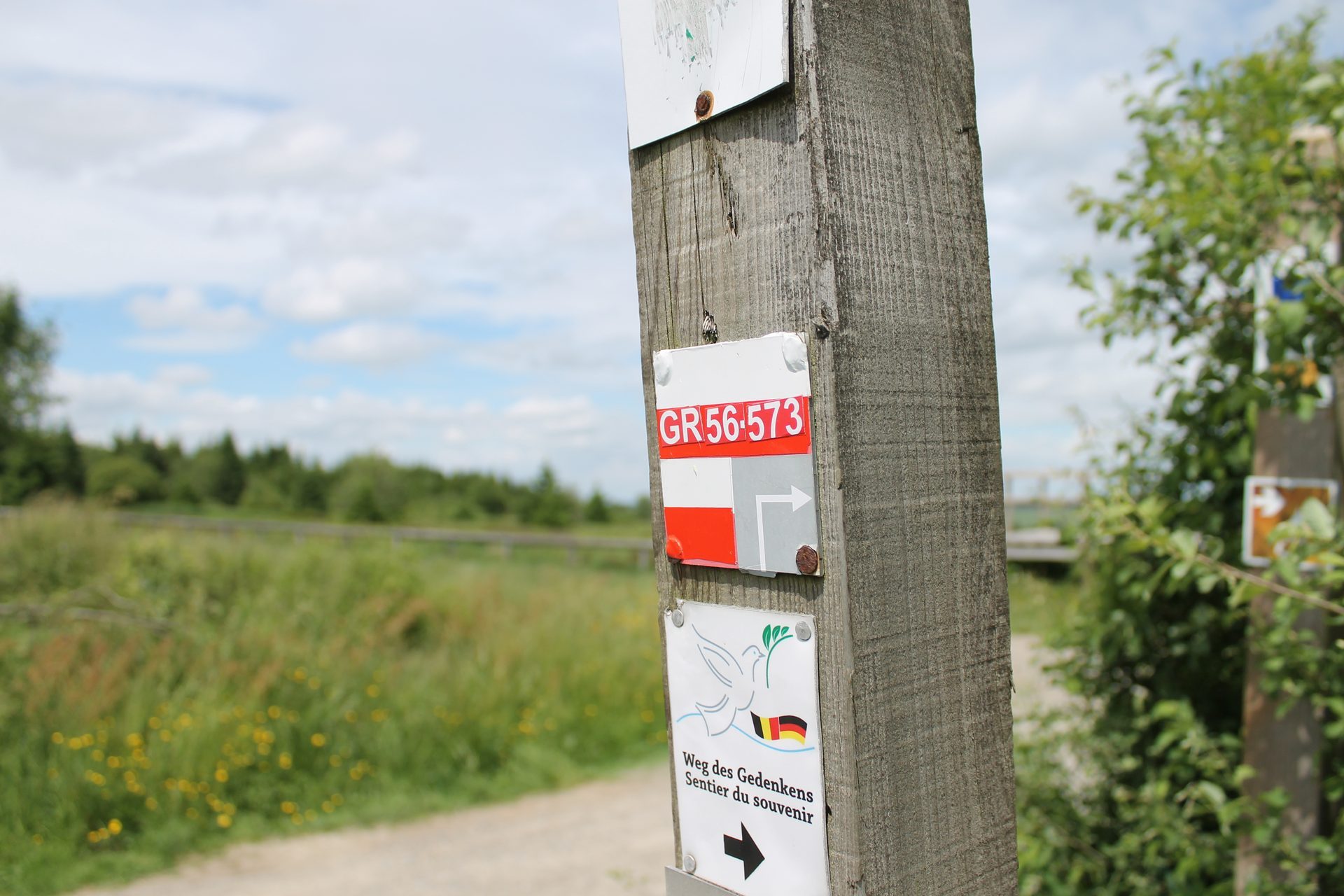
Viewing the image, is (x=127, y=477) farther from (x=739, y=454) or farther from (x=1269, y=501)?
(x=739, y=454)

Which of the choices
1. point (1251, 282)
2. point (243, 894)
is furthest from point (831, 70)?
point (243, 894)

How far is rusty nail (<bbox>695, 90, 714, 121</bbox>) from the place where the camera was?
52.3 inches

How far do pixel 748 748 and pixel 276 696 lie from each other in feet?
18.8

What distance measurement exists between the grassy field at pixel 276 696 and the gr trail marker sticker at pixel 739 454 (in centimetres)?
285

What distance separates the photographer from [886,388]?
4.07 feet

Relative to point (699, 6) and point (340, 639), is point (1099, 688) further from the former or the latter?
point (340, 639)

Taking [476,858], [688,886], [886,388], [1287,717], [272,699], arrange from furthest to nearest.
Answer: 1. [272,699]
2. [476,858]
3. [1287,717]
4. [688,886]
5. [886,388]

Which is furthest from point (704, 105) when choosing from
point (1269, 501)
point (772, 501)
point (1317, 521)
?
point (1269, 501)

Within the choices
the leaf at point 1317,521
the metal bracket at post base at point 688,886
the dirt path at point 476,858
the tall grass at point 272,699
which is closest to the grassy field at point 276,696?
the tall grass at point 272,699

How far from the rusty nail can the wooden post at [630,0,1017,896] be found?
0.02 meters

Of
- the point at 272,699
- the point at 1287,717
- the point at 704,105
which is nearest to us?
the point at 704,105

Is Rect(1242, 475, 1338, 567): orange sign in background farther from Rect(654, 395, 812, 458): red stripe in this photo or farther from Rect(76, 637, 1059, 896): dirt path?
Rect(654, 395, 812, 458): red stripe

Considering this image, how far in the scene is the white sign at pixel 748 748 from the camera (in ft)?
4.13

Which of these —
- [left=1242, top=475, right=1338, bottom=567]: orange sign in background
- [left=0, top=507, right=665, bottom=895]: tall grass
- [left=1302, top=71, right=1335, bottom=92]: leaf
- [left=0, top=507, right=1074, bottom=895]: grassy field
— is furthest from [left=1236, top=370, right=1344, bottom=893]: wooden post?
[left=0, top=507, right=665, bottom=895]: tall grass
